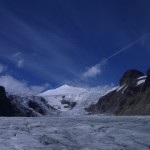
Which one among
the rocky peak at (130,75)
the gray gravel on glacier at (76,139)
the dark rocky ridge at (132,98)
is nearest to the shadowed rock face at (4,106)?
the dark rocky ridge at (132,98)

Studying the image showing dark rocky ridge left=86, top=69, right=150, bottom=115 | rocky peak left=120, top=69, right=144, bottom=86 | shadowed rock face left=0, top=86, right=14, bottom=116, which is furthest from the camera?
rocky peak left=120, top=69, right=144, bottom=86

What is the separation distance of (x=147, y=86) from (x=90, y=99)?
295ft

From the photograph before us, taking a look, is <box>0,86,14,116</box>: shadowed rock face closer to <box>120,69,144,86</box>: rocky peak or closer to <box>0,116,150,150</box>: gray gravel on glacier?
Result: <box>120,69,144,86</box>: rocky peak

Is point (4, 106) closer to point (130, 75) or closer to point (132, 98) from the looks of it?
point (132, 98)

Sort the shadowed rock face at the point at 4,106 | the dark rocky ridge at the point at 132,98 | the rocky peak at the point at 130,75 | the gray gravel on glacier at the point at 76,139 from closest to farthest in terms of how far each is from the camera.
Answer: the gray gravel on glacier at the point at 76,139
the dark rocky ridge at the point at 132,98
the shadowed rock face at the point at 4,106
the rocky peak at the point at 130,75

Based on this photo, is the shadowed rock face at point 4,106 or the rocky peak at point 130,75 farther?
the rocky peak at point 130,75

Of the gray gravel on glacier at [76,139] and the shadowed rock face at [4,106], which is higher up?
the shadowed rock face at [4,106]

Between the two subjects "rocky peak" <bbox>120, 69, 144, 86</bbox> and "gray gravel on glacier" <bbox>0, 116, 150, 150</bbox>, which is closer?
"gray gravel on glacier" <bbox>0, 116, 150, 150</bbox>

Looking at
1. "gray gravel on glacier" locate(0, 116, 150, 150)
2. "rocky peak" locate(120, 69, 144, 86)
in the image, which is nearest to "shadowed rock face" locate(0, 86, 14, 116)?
"rocky peak" locate(120, 69, 144, 86)

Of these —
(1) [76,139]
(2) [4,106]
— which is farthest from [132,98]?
(1) [76,139]

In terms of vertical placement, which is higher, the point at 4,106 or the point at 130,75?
the point at 130,75

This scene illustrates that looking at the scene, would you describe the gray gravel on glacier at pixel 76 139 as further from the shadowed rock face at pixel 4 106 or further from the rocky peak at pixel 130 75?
the rocky peak at pixel 130 75

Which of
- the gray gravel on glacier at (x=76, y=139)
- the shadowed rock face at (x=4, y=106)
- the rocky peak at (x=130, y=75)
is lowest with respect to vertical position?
the gray gravel on glacier at (x=76, y=139)

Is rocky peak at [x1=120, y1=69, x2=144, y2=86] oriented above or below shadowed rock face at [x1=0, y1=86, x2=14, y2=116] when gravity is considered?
above
